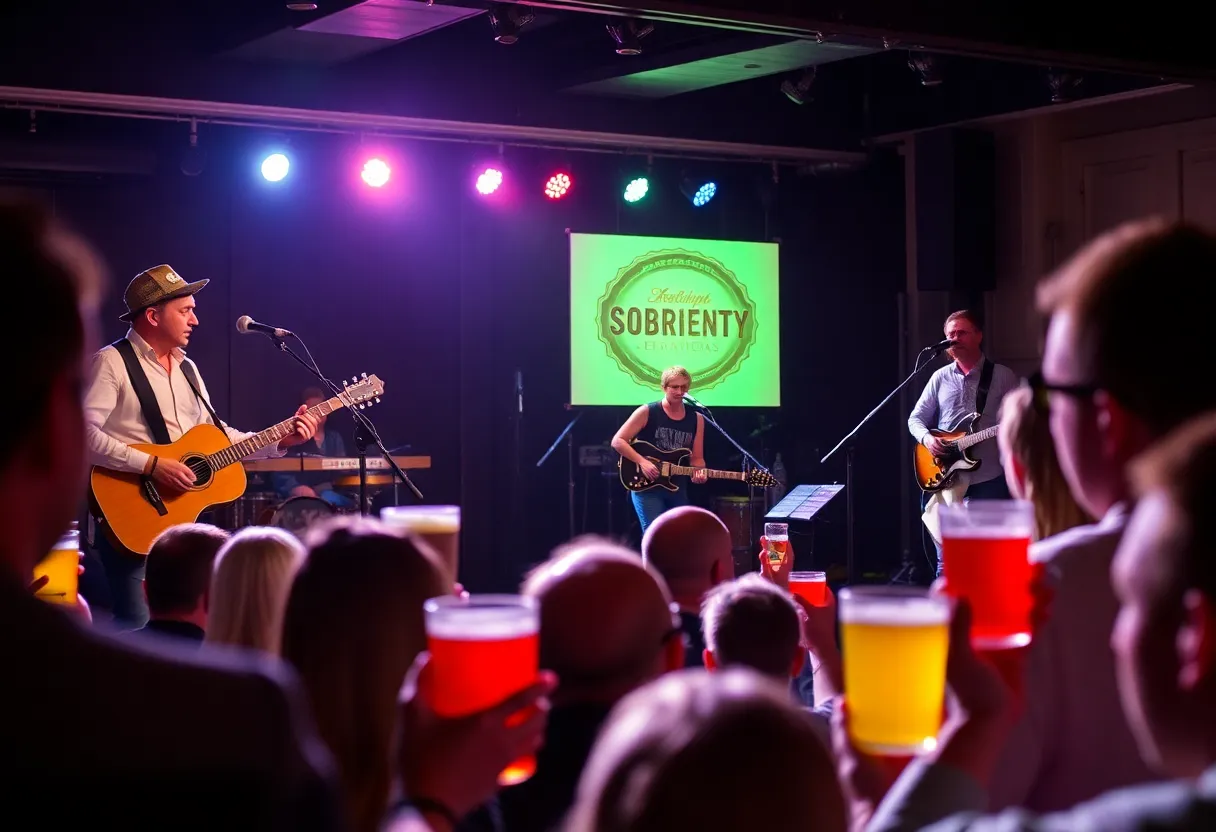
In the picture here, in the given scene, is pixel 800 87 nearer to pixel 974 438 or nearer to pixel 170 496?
pixel 974 438

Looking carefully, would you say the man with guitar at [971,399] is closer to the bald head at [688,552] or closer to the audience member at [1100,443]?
the bald head at [688,552]

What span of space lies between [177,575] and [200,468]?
2.75 meters

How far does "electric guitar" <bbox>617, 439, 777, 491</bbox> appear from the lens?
891 centimetres

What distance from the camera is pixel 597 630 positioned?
5.51 feet

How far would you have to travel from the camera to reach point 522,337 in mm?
9906

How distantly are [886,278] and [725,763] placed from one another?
1023 centimetres

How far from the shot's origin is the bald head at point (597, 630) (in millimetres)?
1677

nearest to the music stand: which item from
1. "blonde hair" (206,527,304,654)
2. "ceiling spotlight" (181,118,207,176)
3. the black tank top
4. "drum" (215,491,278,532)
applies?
the black tank top

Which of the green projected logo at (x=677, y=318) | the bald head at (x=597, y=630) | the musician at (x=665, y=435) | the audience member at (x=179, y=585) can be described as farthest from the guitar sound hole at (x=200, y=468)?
the green projected logo at (x=677, y=318)

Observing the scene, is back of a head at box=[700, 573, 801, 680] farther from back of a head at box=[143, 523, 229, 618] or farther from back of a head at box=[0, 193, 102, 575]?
back of a head at box=[0, 193, 102, 575]

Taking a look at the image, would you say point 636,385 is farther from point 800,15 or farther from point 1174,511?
point 1174,511

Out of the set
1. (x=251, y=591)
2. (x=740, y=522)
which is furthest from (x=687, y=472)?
(x=251, y=591)

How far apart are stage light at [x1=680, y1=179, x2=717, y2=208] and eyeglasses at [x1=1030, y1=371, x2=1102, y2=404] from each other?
8642mm

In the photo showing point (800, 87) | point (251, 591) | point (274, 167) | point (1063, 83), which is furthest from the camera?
point (800, 87)
